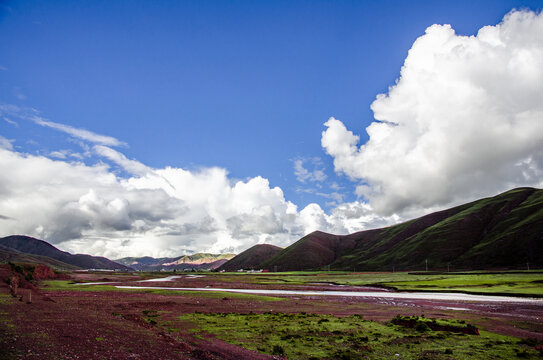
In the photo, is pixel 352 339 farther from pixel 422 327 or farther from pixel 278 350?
pixel 422 327

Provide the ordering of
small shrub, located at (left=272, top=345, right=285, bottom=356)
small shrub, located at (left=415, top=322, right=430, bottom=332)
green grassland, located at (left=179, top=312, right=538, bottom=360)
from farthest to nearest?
small shrub, located at (left=415, top=322, right=430, bottom=332)
green grassland, located at (left=179, top=312, right=538, bottom=360)
small shrub, located at (left=272, top=345, right=285, bottom=356)

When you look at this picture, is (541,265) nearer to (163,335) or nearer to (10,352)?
(163,335)

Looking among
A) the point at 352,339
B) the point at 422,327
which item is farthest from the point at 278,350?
the point at 422,327

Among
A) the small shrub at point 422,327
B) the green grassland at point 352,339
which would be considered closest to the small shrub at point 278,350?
the green grassland at point 352,339

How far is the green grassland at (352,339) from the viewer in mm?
25047

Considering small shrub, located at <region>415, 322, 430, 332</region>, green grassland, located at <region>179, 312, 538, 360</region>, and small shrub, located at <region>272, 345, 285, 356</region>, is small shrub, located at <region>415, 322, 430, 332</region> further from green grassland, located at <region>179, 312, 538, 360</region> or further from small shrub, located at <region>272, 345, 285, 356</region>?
small shrub, located at <region>272, 345, 285, 356</region>

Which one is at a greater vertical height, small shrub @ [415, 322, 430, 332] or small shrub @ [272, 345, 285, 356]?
small shrub @ [272, 345, 285, 356]

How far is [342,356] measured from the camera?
24234 millimetres

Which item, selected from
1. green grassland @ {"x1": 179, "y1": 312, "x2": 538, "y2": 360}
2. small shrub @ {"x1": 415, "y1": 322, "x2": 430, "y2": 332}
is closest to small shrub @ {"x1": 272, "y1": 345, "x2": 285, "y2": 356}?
green grassland @ {"x1": 179, "y1": 312, "x2": 538, "y2": 360}

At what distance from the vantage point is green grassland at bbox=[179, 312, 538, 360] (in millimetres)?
25047

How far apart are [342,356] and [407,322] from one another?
17548mm

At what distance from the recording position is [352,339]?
96.4 feet

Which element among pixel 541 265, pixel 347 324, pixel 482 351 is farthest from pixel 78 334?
pixel 541 265

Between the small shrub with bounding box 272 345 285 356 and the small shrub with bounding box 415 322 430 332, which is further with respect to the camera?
the small shrub with bounding box 415 322 430 332
